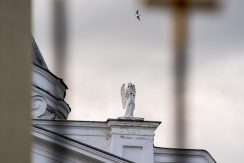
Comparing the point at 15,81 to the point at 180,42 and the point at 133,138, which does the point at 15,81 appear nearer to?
Result: the point at 180,42

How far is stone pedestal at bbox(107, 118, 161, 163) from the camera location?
15.8 m

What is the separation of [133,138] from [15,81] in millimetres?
15008

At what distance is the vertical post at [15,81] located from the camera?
1.02 metres

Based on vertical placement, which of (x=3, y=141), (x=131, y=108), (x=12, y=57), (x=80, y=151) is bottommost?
(x=3, y=141)

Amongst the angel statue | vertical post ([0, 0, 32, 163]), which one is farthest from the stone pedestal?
vertical post ([0, 0, 32, 163])

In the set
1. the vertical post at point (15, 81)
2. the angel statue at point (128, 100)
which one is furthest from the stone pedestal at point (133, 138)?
the vertical post at point (15, 81)

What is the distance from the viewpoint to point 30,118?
105 centimetres

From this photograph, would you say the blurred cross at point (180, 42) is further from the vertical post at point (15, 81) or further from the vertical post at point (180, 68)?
the vertical post at point (15, 81)

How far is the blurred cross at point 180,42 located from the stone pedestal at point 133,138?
14680mm

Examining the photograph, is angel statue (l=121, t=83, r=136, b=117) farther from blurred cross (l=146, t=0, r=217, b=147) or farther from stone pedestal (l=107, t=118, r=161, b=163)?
blurred cross (l=146, t=0, r=217, b=147)

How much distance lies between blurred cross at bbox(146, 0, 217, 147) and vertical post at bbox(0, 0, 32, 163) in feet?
0.57

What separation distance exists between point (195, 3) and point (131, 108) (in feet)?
48.3

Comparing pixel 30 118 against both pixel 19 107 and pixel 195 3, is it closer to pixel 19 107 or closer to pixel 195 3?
pixel 19 107

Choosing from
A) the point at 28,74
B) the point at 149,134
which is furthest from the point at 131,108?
the point at 28,74
